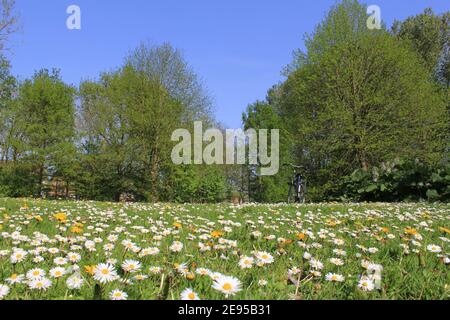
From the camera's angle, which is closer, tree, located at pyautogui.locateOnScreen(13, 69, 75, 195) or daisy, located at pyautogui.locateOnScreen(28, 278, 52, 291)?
daisy, located at pyautogui.locateOnScreen(28, 278, 52, 291)

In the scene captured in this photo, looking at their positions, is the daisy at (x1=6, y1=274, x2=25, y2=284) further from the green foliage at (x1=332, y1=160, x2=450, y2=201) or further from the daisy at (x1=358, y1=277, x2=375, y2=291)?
the green foliage at (x1=332, y1=160, x2=450, y2=201)

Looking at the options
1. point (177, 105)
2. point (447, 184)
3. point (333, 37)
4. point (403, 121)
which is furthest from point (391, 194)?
point (177, 105)

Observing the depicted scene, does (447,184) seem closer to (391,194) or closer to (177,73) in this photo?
(391,194)

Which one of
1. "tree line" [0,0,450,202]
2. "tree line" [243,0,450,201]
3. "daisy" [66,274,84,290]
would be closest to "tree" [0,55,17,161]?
"tree line" [0,0,450,202]

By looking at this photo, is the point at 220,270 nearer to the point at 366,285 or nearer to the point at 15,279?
the point at 366,285

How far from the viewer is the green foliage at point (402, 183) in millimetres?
12328

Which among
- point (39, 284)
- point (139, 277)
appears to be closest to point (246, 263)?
point (139, 277)

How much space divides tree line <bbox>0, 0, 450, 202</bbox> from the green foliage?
374mm

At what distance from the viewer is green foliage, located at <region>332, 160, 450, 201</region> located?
1233 centimetres

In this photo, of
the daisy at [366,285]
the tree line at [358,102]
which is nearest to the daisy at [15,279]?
the daisy at [366,285]

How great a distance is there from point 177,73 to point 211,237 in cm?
2276

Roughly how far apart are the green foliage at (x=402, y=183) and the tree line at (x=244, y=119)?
14.7 inches

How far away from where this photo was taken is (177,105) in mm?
24656

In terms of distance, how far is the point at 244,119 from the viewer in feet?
102
